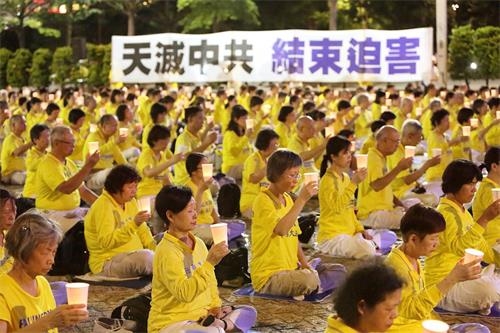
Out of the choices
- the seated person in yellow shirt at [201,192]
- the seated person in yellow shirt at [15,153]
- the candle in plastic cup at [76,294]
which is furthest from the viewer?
the seated person in yellow shirt at [15,153]

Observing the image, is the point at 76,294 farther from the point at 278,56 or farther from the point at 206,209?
the point at 278,56

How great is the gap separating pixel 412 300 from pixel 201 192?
3023 millimetres

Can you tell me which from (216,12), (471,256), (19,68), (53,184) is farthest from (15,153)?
(19,68)

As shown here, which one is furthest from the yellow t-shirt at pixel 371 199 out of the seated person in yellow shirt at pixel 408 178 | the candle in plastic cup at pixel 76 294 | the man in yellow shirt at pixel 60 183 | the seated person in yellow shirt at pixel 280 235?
the candle in plastic cup at pixel 76 294

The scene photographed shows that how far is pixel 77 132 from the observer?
40.2ft

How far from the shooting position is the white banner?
64.4 feet

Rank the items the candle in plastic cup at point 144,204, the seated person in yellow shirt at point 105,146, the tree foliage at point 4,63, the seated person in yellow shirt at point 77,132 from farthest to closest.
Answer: the tree foliage at point 4,63 → the seated person in yellow shirt at point 77,132 → the seated person in yellow shirt at point 105,146 → the candle in plastic cup at point 144,204

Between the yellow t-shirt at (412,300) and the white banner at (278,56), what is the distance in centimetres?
1556

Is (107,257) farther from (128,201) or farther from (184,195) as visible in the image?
(184,195)

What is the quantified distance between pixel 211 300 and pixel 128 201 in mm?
1830

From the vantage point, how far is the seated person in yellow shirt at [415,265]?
4211 mm

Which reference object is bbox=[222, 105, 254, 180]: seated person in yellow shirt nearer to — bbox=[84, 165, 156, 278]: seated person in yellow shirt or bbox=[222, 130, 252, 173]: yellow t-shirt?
bbox=[222, 130, 252, 173]: yellow t-shirt

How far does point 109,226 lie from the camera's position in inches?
250

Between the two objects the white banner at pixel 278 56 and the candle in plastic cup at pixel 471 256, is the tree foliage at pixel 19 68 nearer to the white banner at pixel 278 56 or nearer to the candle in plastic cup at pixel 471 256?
the white banner at pixel 278 56
